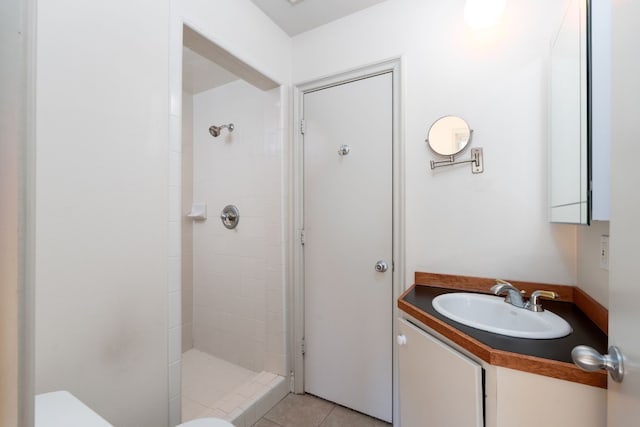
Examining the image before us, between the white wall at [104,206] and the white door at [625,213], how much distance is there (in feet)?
4.71

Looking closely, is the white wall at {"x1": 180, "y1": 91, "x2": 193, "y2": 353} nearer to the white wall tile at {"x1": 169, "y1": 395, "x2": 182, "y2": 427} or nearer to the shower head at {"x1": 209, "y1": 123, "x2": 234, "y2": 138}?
the shower head at {"x1": 209, "y1": 123, "x2": 234, "y2": 138}

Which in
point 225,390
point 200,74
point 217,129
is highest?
point 200,74

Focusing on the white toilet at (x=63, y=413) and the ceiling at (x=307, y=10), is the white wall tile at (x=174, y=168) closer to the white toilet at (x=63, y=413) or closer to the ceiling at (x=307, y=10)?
the white toilet at (x=63, y=413)

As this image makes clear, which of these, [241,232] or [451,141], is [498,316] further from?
[241,232]

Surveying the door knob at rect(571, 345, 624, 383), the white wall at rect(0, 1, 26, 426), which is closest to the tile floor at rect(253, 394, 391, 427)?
the door knob at rect(571, 345, 624, 383)

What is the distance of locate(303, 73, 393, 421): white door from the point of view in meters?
1.70

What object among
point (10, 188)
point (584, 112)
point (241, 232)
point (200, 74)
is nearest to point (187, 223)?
point (241, 232)

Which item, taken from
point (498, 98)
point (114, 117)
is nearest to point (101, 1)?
point (114, 117)

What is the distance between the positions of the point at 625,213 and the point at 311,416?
184 centimetres

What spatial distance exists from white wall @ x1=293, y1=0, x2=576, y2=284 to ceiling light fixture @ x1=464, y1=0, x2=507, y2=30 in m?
0.05

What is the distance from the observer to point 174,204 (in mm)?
1270

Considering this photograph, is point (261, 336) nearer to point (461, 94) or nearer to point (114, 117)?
point (114, 117)

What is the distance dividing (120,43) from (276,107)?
101 centimetres

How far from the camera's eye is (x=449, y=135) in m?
1.52
